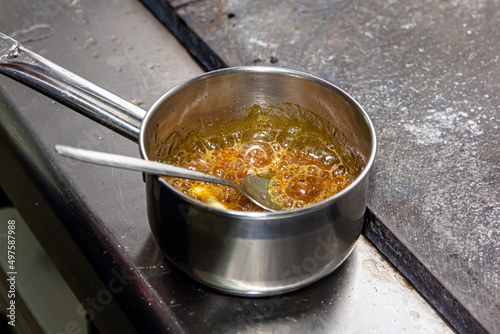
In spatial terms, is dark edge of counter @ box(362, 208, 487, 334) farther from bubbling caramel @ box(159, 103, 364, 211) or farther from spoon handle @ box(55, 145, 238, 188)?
spoon handle @ box(55, 145, 238, 188)

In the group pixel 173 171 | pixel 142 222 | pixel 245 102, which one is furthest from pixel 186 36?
pixel 173 171

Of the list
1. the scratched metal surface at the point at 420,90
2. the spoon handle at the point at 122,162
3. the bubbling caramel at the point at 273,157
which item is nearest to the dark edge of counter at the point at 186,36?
the scratched metal surface at the point at 420,90

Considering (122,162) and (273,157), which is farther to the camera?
(273,157)

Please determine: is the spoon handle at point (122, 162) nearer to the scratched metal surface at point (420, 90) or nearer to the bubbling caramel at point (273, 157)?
the bubbling caramel at point (273, 157)

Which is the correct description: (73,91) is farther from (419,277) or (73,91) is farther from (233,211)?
(419,277)

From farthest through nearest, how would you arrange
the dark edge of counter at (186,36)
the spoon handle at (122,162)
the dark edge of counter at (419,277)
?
the dark edge of counter at (186,36)
the dark edge of counter at (419,277)
the spoon handle at (122,162)

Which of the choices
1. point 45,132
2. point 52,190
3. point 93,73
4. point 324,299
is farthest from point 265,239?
point 93,73

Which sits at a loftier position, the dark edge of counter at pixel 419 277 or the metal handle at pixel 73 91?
the metal handle at pixel 73 91
